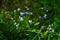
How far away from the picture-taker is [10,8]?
13.1 ft

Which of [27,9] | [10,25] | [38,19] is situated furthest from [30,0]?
[10,25]

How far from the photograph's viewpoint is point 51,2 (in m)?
3.93

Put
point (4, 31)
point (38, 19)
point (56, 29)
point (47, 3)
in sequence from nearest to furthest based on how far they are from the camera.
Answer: point (4, 31) → point (56, 29) → point (38, 19) → point (47, 3)

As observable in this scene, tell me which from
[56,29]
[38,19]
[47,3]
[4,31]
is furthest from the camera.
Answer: [47,3]

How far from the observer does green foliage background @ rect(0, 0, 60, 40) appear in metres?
2.77

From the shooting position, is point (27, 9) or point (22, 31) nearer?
point (22, 31)

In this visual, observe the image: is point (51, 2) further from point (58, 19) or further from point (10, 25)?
point (10, 25)

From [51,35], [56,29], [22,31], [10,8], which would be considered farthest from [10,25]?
[10,8]

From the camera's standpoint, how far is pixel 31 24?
3217 mm

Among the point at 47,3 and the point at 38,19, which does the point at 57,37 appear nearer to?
the point at 38,19

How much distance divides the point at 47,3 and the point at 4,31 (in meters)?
1.41

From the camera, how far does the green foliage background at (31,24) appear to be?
9.09 ft

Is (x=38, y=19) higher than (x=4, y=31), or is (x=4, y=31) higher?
(x=4, y=31)

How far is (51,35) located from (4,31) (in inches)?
23.1
